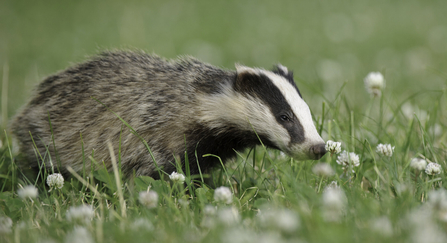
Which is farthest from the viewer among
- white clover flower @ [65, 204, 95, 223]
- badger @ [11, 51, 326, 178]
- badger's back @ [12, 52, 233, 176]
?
badger's back @ [12, 52, 233, 176]

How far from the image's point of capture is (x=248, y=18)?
13.7 metres

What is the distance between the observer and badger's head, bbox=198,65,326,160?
155 inches

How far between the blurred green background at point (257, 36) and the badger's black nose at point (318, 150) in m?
3.44

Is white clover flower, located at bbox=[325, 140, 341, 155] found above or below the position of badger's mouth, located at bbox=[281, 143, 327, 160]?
above

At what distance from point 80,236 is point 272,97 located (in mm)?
2183

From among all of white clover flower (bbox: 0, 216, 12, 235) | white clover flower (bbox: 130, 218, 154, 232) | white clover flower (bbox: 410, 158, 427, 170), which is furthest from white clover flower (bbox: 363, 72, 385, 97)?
white clover flower (bbox: 0, 216, 12, 235)

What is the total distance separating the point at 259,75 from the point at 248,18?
9.92 metres

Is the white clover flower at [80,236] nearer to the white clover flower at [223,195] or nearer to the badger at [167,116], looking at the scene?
the white clover flower at [223,195]

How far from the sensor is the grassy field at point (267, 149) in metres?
2.67

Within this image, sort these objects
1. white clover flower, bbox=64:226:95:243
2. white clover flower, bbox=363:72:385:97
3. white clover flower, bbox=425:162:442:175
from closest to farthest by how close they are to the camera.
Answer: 1. white clover flower, bbox=64:226:95:243
2. white clover flower, bbox=425:162:442:175
3. white clover flower, bbox=363:72:385:97

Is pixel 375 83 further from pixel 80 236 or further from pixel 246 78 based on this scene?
pixel 80 236

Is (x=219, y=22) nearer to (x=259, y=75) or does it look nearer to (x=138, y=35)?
(x=138, y=35)

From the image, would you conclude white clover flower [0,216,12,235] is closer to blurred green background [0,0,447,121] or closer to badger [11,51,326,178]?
badger [11,51,326,178]

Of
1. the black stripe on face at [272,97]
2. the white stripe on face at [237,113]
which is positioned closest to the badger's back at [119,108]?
the white stripe on face at [237,113]
